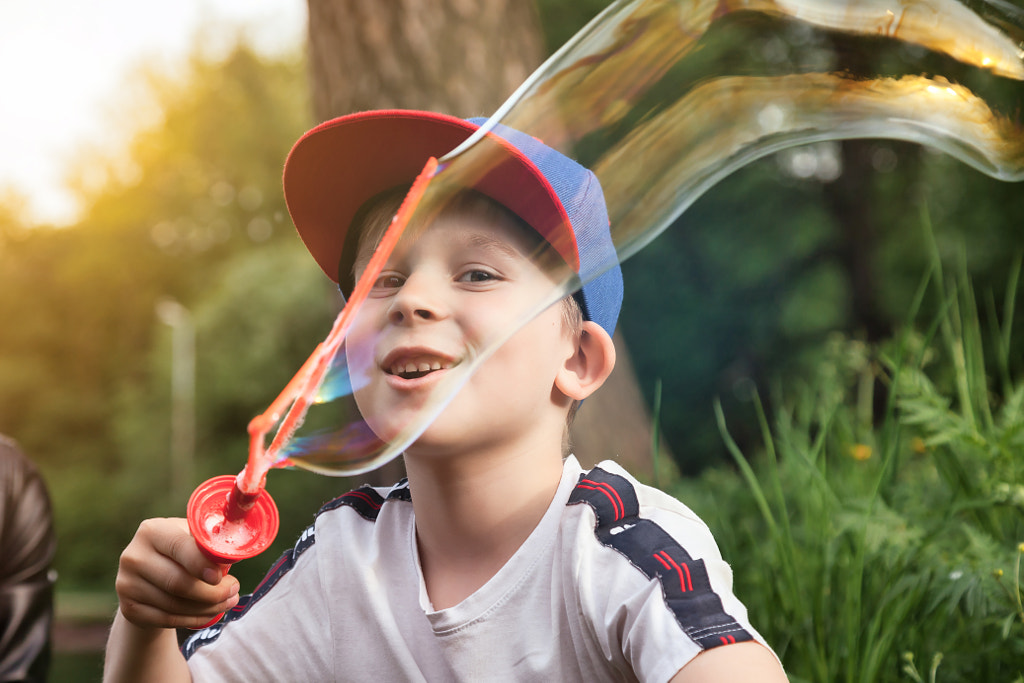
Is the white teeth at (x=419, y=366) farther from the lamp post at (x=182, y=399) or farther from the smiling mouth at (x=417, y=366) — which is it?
the lamp post at (x=182, y=399)

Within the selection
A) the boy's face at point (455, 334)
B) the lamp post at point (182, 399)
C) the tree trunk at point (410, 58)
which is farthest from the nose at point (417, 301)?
the lamp post at point (182, 399)

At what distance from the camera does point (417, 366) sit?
125 centimetres

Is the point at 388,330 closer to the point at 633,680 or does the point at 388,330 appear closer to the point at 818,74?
the point at 633,680

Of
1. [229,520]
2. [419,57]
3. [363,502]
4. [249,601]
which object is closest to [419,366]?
[229,520]

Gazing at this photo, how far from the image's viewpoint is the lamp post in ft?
59.9

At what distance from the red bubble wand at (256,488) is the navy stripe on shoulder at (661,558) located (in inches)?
18.2

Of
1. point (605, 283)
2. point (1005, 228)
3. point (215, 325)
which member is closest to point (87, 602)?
point (215, 325)

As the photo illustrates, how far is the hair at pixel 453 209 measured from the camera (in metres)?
1.33

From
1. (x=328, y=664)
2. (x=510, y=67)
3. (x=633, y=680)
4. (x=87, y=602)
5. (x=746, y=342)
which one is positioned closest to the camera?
(x=633, y=680)

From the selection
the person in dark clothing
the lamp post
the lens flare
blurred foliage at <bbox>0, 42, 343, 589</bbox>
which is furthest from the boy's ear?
the lamp post

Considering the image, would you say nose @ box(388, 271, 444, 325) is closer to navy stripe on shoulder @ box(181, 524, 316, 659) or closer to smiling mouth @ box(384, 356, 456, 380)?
smiling mouth @ box(384, 356, 456, 380)

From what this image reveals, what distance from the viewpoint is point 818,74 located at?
157 cm

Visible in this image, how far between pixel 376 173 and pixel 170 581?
722mm

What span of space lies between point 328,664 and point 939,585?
3.59 ft
